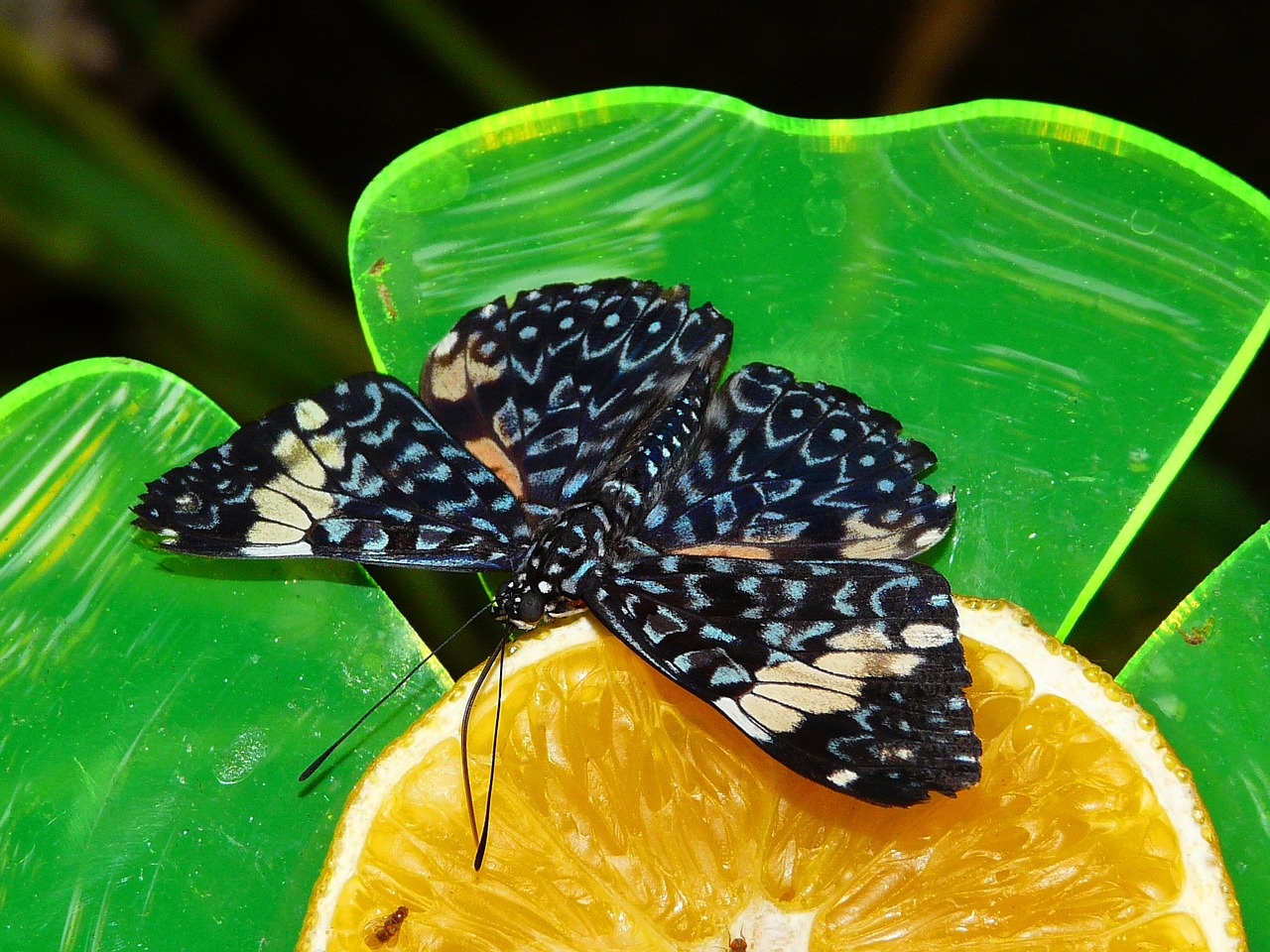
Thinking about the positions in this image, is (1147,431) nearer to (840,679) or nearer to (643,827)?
(840,679)

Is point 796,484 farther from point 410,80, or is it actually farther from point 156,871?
point 410,80

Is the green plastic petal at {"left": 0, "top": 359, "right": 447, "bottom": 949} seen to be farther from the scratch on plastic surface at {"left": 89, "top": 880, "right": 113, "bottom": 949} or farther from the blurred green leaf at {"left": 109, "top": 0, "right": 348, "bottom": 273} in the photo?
the blurred green leaf at {"left": 109, "top": 0, "right": 348, "bottom": 273}

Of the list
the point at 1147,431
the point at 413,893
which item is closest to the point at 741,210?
the point at 1147,431

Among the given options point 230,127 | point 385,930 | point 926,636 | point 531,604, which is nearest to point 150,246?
point 230,127

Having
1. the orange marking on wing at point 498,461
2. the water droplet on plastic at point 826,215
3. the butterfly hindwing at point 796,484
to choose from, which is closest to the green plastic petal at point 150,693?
the orange marking on wing at point 498,461

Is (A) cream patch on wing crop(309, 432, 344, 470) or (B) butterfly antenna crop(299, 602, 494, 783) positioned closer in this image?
(B) butterfly antenna crop(299, 602, 494, 783)

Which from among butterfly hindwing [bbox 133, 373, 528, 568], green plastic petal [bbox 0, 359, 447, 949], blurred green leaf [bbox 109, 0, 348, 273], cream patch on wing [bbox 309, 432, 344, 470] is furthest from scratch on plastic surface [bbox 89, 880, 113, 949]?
blurred green leaf [bbox 109, 0, 348, 273]

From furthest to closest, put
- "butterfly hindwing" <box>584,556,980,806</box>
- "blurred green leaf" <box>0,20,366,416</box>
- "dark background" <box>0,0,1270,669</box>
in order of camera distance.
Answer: "dark background" <box>0,0,1270,669</box>, "blurred green leaf" <box>0,20,366,416</box>, "butterfly hindwing" <box>584,556,980,806</box>

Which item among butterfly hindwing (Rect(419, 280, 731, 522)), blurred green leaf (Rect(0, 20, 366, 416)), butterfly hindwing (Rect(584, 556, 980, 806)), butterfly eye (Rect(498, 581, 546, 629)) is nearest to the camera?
butterfly hindwing (Rect(584, 556, 980, 806))

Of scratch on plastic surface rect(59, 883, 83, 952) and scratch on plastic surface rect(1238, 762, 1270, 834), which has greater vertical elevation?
scratch on plastic surface rect(1238, 762, 1270, 834)
